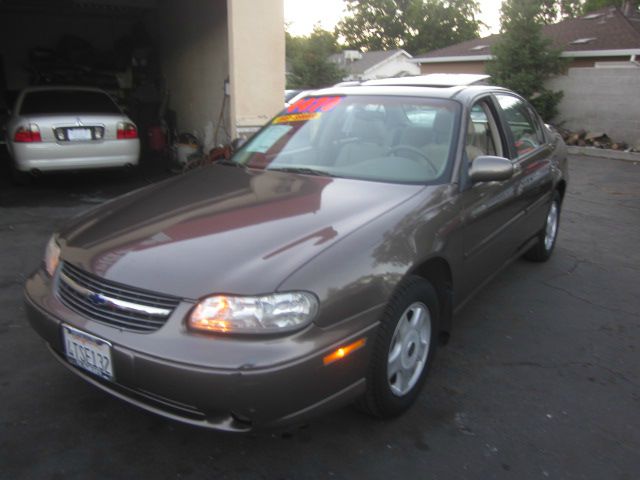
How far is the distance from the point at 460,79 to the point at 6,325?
3604 millimetres

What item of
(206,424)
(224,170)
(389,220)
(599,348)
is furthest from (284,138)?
(599,348)

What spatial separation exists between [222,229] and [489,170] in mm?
1551

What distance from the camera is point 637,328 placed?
3.91 metres

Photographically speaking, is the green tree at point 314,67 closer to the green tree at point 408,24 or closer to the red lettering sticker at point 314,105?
the red lettering sticker at point 314,105

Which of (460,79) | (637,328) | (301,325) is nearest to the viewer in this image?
(301,325)

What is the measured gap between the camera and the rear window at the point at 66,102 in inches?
301

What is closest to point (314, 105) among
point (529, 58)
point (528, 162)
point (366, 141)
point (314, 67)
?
point (366, 141)

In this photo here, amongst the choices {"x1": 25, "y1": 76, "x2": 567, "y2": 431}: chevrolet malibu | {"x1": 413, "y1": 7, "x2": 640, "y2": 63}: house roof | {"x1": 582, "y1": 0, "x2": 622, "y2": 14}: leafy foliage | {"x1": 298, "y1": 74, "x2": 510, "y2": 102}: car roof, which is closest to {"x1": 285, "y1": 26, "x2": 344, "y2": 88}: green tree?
{"x1": 413, "y1": 7, "x2": 640, "y2": 63}: house roof

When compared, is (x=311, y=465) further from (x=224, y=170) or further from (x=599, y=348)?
(x=599, y=348)

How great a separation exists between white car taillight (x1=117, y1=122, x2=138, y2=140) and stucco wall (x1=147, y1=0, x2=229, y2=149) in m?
1.54

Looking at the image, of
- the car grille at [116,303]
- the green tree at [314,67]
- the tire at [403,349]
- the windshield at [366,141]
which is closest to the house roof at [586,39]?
the green tree at [314,67]

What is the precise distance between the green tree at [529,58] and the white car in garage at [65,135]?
422 inches

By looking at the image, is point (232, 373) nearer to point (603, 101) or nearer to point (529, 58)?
point (603, 101)

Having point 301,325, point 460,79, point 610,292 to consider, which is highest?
point 460,79
